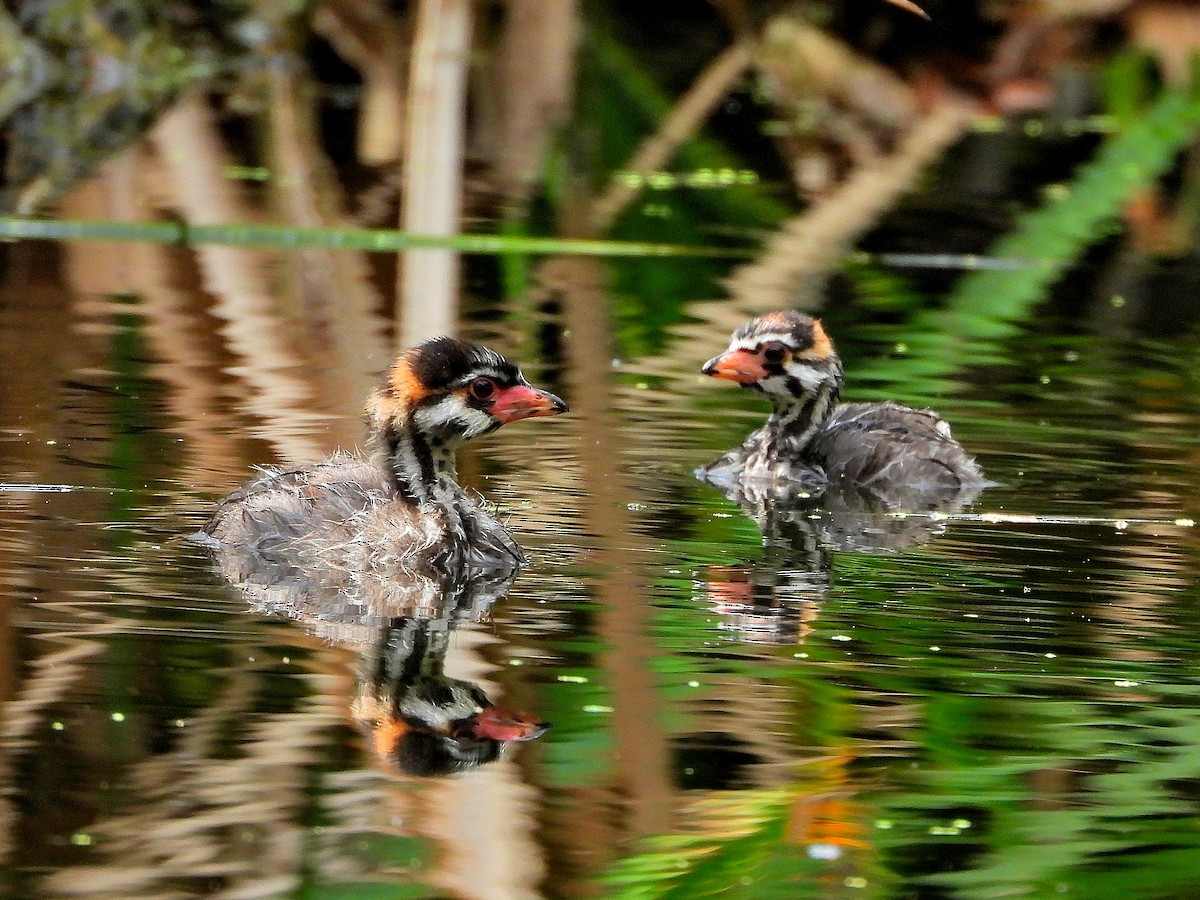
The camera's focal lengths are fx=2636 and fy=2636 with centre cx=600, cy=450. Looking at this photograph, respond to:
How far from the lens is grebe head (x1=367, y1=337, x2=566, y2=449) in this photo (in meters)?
8.01

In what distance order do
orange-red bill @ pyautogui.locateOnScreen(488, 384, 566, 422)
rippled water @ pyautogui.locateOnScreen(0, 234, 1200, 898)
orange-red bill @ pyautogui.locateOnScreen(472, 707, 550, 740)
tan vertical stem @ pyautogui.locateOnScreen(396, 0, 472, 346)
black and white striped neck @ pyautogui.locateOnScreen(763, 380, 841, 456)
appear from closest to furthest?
rippled water @ pyautogui.locateOnScreen(0, 234, 1200, 898)
orange-red bill @ pyautogui.locateOnScreen(472, 707, 550, 740)
orange-red bill @ pyautogui.locateOnScreen(488, 384, 566, 422)
black and white striped neck @ pyautogui.locateOnScreen(763, 380, 841, 456)
tan vertical stem @ pyautogui.locateOnScreen(396, 0, 472, 346)

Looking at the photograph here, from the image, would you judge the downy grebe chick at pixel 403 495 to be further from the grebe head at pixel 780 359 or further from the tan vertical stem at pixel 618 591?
the grebe head at pixel 780 359

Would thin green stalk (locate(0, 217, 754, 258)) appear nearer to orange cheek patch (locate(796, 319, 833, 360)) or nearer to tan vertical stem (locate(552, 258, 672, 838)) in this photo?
tan vertical stem (locate(552, 258, 672, 838))

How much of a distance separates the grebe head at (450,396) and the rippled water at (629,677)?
46 cm

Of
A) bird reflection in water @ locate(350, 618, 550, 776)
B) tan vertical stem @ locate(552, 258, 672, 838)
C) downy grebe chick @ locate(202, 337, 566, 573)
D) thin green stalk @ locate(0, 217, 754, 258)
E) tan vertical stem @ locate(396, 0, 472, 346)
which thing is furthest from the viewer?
thin green stalk @ locate(0, 217, 754, 258)

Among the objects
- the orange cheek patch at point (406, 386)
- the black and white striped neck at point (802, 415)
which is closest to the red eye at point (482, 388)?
the orange cheek patch at point (406, 386)

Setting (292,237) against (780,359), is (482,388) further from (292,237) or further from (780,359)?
(292,237)

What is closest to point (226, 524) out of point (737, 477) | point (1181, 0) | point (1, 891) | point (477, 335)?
point (737, 477)

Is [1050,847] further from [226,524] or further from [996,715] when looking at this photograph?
[226,524]

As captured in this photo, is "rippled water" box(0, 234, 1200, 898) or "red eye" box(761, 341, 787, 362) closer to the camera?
"rippled water" box(0, 234, 1200, 898)

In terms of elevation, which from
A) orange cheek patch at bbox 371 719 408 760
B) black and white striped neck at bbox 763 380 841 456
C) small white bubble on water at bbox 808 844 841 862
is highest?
black and white striped neck at bbox 763 380 841 456

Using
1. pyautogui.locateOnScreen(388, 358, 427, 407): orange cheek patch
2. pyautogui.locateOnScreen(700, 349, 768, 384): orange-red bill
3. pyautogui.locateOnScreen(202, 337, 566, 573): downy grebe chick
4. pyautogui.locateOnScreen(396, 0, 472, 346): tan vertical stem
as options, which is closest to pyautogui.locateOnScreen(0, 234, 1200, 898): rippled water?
pyautogui.locateOnScreen(202, 337, 566, 573): downy grebe chick

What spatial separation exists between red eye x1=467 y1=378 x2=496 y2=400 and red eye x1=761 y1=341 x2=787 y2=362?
234cm

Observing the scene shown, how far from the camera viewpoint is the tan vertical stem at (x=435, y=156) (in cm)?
1348
